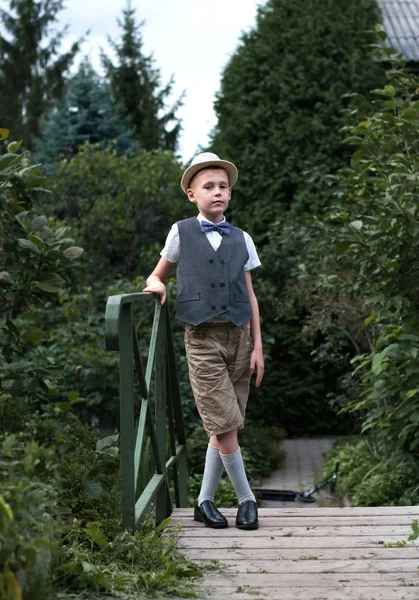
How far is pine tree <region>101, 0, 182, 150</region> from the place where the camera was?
17.0 metres

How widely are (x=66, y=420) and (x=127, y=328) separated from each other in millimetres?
2154

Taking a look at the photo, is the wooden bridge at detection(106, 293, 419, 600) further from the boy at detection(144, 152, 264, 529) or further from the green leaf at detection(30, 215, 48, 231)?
the green leaf at detection(30, 215, 48, 231)

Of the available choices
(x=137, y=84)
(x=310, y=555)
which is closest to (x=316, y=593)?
(x=310, y=555)

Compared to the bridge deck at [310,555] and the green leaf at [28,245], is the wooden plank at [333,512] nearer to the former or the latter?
the bridge deck at [310,555]

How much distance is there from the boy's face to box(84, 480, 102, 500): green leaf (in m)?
1.19

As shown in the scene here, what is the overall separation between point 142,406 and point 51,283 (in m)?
1.01

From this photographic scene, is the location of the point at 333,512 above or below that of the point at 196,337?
below

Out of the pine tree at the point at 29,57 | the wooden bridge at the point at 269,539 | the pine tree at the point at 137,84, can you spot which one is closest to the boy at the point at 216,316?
the wooden bridge at the point at 269,539

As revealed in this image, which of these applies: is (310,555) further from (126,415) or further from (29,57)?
(29,57)

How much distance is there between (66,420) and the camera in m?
5.17

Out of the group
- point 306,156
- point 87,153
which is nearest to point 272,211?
point 306,156

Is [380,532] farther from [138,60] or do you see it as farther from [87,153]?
[138,60]

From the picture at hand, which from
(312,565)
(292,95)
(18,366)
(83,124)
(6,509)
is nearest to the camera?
(6,509)

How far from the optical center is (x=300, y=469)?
845cm
